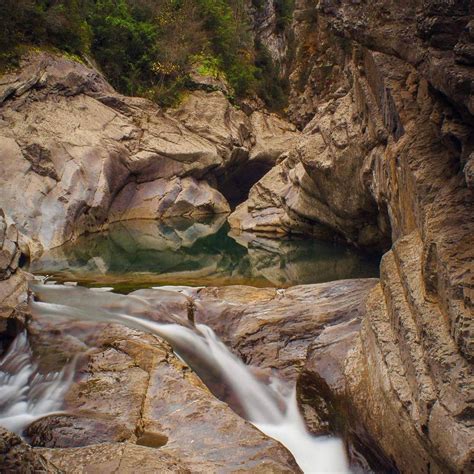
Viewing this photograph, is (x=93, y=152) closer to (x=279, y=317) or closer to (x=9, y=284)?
(x=9, y=284)

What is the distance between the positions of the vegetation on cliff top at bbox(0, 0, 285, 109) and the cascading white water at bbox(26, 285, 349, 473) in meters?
13.9

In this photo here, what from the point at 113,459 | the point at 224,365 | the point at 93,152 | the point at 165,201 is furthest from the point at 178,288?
the point at 165,201

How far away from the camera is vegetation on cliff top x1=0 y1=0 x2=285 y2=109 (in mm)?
20047

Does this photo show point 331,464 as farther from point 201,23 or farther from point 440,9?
point 201,23

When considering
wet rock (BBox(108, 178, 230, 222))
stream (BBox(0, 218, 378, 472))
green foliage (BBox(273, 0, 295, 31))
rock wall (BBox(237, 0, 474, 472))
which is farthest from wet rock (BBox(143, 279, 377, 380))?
green foliage (BBox(273, 0, 295, 31))

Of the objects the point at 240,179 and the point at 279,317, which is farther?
the point at 240,179

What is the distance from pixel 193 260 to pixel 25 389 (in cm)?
883

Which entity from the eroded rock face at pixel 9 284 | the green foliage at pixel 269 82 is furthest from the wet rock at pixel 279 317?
the green foliage at pixel 269 82

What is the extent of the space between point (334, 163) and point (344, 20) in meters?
5.99

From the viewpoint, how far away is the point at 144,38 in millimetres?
26891

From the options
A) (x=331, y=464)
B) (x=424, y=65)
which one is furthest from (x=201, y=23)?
(x=331, y=464)

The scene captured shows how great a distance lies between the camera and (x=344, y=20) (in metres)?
7.03

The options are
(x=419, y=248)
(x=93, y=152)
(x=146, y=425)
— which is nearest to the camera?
(x=419, y=248)

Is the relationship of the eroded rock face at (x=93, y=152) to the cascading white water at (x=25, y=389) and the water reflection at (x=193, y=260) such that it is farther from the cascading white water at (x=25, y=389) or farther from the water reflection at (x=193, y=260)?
the cascading white water at (x=25, y=389)
